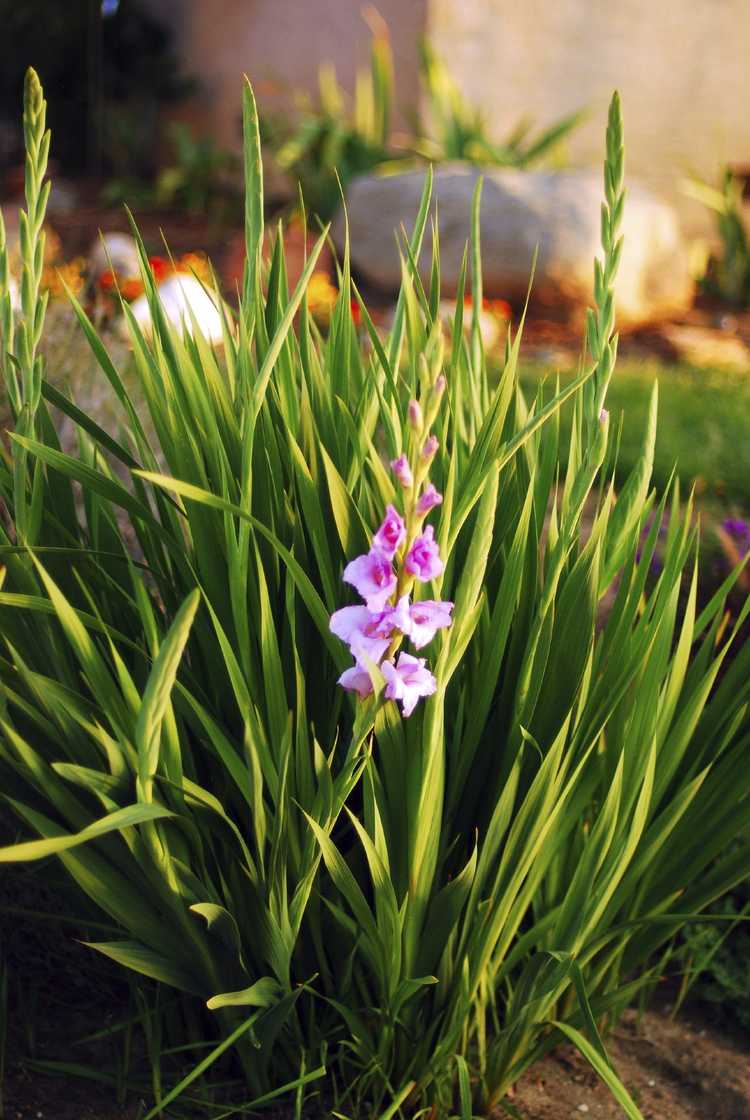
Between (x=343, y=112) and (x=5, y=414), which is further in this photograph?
(x=343, y=112)

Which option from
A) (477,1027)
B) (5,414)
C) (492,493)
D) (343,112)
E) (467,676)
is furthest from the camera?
(343,112)

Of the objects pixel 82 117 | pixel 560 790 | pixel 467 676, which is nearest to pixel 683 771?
pixel 560 790

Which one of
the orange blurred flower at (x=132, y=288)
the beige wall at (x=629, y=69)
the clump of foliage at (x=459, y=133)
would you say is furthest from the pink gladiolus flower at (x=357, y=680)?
the beige wall at (x=629, y=69)

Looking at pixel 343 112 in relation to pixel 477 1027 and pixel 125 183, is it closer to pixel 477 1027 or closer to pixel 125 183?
pixel 125 183

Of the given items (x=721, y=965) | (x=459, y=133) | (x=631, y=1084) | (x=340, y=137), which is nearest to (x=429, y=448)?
(x=631, y=1084)

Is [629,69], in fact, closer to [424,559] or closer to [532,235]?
[532,235]

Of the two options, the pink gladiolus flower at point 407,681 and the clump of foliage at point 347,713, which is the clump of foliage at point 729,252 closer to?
the clump of foliage at point 347,713

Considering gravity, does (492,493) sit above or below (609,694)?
above
